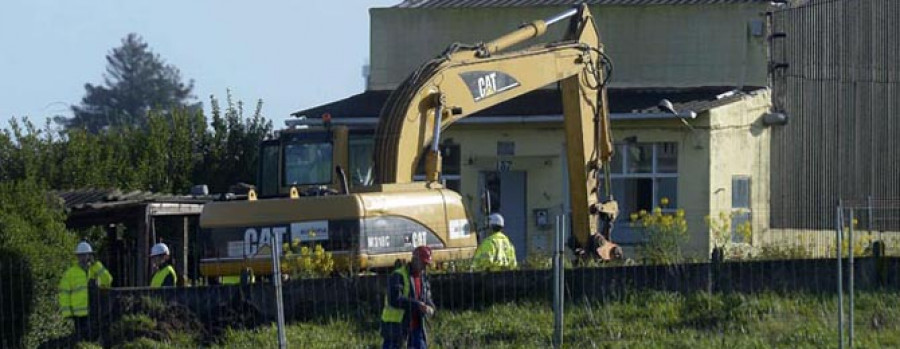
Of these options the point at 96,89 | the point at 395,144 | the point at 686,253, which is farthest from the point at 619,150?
the point at 96,89

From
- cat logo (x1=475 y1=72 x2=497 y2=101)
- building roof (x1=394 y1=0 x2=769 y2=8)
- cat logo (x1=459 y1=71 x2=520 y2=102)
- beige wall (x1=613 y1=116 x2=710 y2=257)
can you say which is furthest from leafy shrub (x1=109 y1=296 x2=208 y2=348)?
building roof (x1=394 y1=0 x2=769 y2=8)

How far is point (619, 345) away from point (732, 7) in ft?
55.8

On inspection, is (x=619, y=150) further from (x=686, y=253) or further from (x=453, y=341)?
(x=453, y=341)

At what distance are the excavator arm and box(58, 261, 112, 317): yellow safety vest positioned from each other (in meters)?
3.66

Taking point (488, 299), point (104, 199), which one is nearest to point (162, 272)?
point (488, 299)

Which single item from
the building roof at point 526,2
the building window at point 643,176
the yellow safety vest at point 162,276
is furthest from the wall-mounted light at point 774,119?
the yellow safety vest at point 162,276

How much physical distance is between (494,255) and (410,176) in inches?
56.2

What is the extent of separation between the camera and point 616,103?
33.4 m

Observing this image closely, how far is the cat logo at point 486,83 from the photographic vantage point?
76.8 ft

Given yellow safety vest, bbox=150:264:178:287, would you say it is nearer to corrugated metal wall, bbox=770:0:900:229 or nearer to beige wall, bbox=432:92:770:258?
beige wall, bbox=432:92:770:258

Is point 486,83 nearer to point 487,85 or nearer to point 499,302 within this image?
point 487,85

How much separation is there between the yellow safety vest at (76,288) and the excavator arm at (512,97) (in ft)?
12.0

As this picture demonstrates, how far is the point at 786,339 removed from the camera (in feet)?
60.7

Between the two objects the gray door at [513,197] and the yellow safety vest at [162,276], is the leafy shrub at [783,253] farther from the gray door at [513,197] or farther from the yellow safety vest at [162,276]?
the gray door at [513,197]
